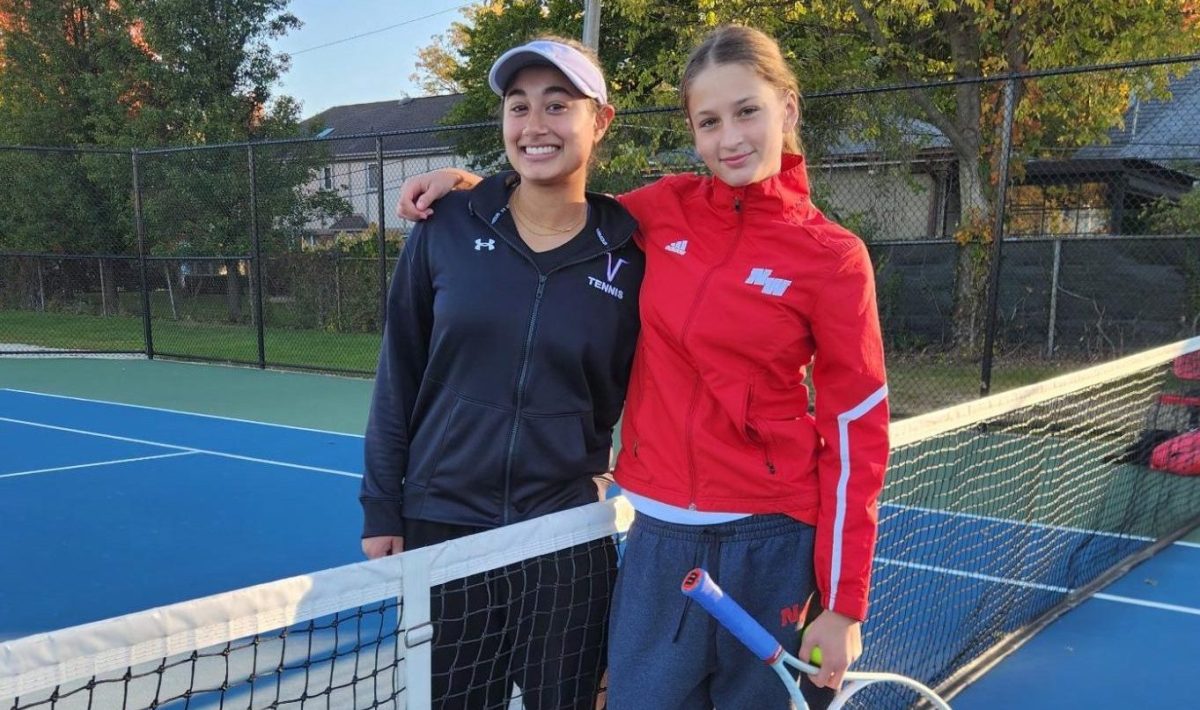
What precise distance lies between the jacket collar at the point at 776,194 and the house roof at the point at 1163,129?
15.3 metres

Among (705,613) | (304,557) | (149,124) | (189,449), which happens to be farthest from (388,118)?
(705,613)

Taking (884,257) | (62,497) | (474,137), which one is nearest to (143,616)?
(62,497)

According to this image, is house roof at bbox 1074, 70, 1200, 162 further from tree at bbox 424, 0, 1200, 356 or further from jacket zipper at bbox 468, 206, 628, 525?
jacket zipper at bbox 468, 206, 628, 525

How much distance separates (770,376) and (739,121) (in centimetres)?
50

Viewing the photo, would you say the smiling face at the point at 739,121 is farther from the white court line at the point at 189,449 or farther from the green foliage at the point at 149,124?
the green foliage at the point at 149,124

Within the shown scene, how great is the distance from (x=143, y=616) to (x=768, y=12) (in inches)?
464

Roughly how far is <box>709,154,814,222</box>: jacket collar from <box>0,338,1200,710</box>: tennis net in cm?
74

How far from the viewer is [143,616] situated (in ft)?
4.60

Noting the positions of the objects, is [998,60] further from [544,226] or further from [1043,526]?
[544,226]

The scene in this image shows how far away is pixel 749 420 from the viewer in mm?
1776

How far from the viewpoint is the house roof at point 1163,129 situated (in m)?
16.1

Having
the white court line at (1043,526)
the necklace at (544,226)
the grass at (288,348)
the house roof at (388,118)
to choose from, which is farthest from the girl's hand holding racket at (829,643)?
the house roof at (388,118)

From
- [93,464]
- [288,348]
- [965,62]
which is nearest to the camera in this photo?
[93,464]

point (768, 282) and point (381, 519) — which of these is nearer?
point (768, 282)
